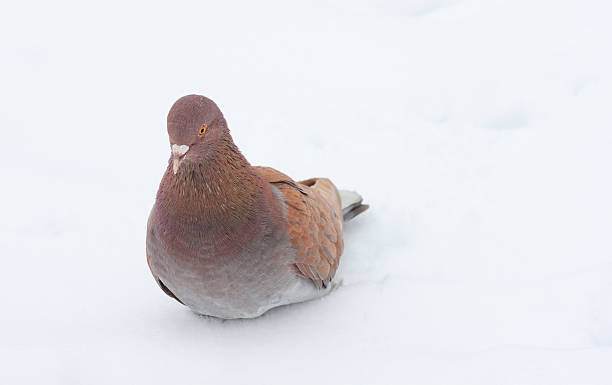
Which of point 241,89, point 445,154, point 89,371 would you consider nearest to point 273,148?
point 241,89

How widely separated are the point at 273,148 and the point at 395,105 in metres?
1.36

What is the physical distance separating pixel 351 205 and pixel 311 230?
98 centimetres

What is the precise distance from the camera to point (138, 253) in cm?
415

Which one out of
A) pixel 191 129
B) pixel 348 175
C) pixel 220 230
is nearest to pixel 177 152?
pixel 191 129

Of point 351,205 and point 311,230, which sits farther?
point 351,205

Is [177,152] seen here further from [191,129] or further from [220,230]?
[220,230]

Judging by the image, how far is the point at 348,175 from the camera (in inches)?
203

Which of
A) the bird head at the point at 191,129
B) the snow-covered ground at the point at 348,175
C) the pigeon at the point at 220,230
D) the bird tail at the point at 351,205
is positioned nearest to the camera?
the bird head at the point at 191,129

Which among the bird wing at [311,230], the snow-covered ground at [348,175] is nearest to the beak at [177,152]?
the bird wing at [311,230]

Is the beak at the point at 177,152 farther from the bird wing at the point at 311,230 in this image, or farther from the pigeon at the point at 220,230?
the bird wing at the point at 311,230

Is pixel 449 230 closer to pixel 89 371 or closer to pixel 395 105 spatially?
pixel 395 105

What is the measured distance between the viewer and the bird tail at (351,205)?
4.50m

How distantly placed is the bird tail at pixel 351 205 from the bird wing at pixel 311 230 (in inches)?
16.3

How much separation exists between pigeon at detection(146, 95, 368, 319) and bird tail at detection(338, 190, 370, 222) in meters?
0.92
